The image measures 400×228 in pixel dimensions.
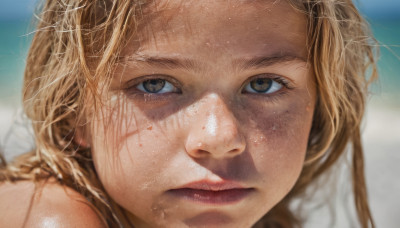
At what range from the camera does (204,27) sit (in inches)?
53.6

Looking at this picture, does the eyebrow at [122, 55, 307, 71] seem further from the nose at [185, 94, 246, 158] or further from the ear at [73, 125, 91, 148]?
the ear at [73, 125, 91, 148]

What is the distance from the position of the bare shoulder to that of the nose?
1.11 feet

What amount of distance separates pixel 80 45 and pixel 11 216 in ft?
1.58

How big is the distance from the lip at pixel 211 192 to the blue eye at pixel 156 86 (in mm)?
259

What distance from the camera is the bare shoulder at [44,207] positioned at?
54.1 inches

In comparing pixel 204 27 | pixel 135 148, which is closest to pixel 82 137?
pixel 135 148

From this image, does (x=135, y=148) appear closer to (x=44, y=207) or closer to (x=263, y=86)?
(x=44, y=207)

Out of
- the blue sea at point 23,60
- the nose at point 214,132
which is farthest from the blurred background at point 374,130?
the nose at point 214,132

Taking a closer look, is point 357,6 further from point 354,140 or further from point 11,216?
point 11,216

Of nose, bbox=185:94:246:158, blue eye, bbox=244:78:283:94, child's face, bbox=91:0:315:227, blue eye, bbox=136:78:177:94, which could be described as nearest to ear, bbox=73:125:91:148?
child's face, bbox=91:0:315:227

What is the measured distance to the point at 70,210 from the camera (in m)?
1.42

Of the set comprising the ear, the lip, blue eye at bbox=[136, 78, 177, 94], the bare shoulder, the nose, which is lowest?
the bare shoulder

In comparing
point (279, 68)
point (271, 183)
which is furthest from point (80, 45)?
point (271, 183)

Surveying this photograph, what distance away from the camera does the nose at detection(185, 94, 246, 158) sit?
136 centimetres
